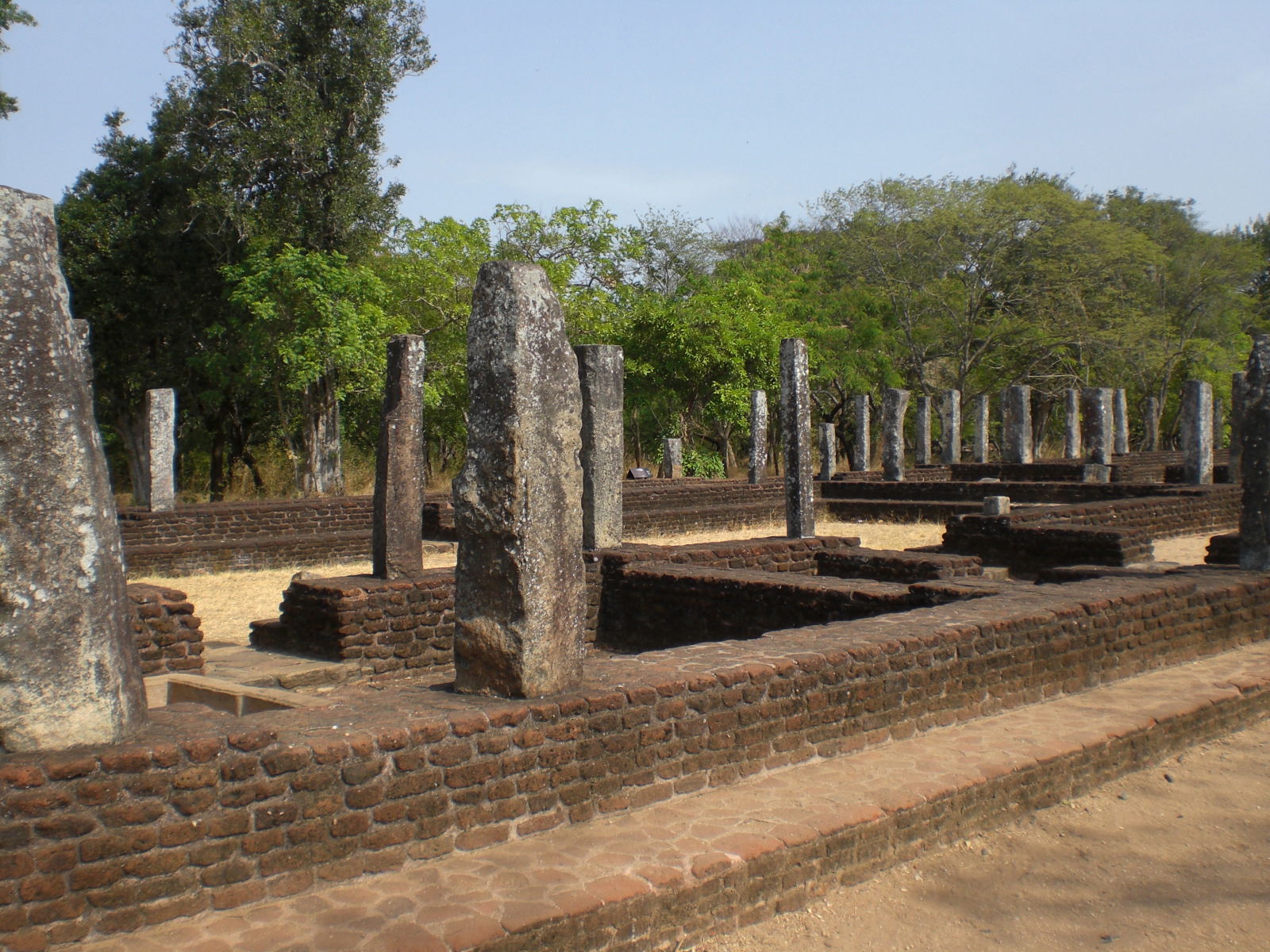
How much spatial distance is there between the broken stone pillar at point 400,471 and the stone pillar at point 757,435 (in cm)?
1345

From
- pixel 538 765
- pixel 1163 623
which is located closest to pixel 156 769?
pixel 538 765

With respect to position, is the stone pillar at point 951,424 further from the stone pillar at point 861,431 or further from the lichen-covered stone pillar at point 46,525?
the lichen-covered stone pillar at point 46,525

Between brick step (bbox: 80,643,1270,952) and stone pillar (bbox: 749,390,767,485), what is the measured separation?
15.8 m

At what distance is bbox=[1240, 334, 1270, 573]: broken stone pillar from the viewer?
7832 millimetres

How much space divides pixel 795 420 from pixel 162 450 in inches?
321

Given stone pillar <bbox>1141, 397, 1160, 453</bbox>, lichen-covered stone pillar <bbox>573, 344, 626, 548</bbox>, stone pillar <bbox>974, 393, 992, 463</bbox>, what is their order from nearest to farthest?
lichen-covered stone pillar <bbox>573, 344, 626, 548</bbox> < stone pillar <bbox>974, 393, 992, 463</bbox> < stone pillar <bbox>1141, 397, 1160, 453</bbox>

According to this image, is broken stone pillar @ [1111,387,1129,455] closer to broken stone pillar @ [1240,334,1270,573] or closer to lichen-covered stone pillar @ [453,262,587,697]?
broken stone pillar @ [1240,334,1270,573]

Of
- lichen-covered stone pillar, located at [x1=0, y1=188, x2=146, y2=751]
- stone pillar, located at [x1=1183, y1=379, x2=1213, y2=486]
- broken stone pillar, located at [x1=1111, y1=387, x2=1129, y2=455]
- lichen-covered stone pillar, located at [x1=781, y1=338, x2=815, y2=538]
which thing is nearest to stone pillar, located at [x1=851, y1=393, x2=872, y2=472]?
stone pillar, located at [x1=1183, y1=379, x2=1213, y2=486]

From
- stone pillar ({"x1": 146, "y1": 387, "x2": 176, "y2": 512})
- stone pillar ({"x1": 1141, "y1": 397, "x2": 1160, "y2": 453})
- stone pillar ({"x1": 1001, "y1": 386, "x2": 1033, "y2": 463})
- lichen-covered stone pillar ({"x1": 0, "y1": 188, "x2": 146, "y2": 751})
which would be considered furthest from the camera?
stone pillar ({"x1": 1141, "y1": 397, "x2": 1160, "y2": 453})

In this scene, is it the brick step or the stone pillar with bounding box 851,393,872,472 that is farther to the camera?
the stone pillar with bounding box 851,393,872,472

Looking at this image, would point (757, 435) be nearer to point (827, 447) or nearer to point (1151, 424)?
point (827, 447)

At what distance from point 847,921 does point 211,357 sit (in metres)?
18.3

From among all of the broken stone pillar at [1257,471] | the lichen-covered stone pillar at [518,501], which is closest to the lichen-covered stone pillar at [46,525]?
the lichen-covered stone pillar at [518,501]

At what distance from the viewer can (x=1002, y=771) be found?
4.40 metres
